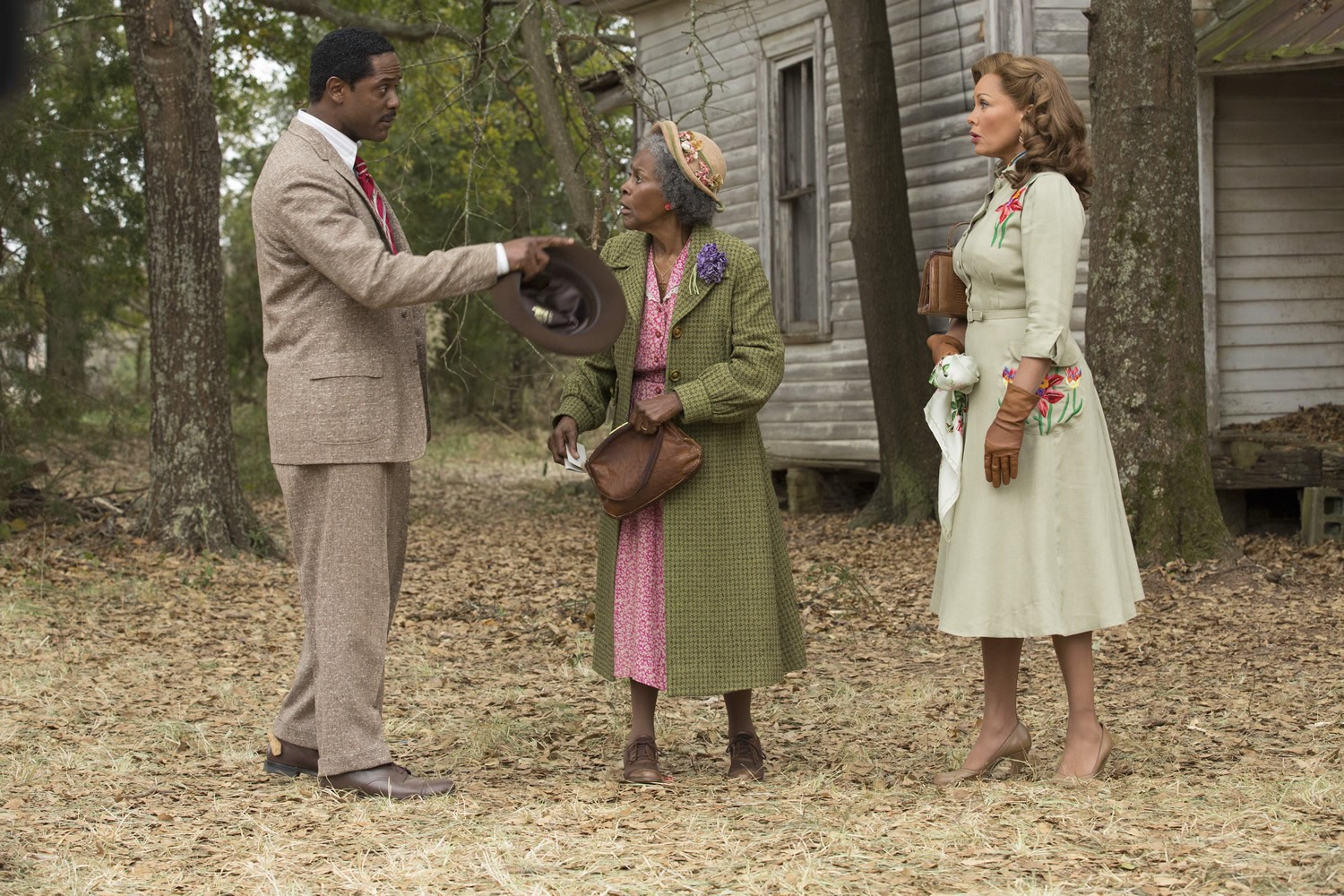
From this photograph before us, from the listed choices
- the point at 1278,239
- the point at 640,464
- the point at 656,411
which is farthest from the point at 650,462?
the point at 1278,239

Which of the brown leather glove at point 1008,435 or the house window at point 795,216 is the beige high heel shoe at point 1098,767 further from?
the house window at point 795,216

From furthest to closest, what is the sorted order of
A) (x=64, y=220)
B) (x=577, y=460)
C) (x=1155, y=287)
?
(x=64, y=220)
(x=1155, y=287)
(x=577, y=460)

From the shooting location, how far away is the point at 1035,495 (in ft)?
14.0

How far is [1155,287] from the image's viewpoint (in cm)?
775

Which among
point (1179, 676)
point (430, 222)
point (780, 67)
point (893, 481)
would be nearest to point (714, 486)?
point (1179, 676)

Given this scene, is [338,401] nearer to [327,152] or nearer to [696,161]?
[327,152]

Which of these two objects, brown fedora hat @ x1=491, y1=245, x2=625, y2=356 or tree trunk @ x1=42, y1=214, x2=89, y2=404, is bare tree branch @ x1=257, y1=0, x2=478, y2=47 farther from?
brown fedora hat @ x1=491, y1=245, x2=625, y2=356

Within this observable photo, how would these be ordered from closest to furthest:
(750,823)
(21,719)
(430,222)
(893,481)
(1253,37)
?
(750,823)
(21,719)
(1253,37)
(893,481)
(430,222)

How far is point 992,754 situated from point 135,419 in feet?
33.7

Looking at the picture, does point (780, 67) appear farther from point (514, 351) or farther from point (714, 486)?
point (514, 351)

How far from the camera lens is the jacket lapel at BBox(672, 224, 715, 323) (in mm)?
4445

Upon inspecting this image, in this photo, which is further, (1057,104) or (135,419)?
(135,419)

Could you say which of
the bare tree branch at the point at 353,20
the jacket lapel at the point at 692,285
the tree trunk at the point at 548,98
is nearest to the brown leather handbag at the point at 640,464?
the jacket lapel at the point at 692,285

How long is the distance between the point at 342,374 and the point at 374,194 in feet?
1.91
